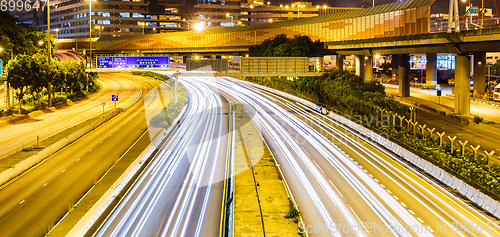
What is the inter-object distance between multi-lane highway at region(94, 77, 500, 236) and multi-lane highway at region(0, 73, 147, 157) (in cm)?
1474

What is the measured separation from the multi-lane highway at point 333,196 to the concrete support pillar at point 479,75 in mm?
37138

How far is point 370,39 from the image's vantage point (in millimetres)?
70812

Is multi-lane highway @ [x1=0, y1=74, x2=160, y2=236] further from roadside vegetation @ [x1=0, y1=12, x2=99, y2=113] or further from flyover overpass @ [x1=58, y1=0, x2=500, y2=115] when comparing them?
flyover overpass @ [x1=58, y1=0, x2=500, y2=115]

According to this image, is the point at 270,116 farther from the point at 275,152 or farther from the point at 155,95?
the point at 155,95

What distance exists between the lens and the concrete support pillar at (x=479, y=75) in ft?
234

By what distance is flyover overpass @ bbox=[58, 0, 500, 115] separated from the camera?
5481 centimetres

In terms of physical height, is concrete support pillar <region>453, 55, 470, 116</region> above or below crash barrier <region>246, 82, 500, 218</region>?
above

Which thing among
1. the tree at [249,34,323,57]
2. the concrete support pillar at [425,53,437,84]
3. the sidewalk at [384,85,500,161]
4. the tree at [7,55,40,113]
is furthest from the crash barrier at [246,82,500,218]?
the concrete support pillar at [425,53,437,84]

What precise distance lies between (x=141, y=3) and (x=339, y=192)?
18888 cm

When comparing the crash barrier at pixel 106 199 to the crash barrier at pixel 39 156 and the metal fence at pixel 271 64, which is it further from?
the metal fence at pixel 271 64

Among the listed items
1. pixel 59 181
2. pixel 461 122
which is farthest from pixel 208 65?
pixel 59 181

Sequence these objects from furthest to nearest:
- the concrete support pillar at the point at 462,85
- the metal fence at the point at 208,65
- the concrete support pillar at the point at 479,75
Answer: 1. the concrete support pillar at the point at 479,75
2. the metal fence at the point at 208,65
3. the concrete support pillar at the point at 462,85

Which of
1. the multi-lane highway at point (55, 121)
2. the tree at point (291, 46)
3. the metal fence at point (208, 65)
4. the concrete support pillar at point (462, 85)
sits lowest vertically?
the multi-lane highway at point (55, 121)

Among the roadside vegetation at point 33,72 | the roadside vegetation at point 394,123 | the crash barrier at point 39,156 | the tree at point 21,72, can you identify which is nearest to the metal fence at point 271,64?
the roadside vegetation at point 394,123
